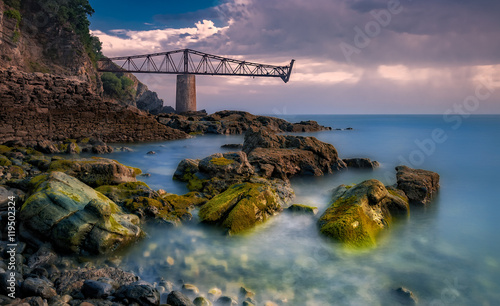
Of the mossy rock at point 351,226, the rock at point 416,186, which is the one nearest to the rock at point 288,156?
the rock at point 416,186

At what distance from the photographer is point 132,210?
6.85m

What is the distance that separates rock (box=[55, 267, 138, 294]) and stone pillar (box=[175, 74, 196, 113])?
58.5 metres

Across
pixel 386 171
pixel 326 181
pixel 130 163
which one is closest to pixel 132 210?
pixel 326 181

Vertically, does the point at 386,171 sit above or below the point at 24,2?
below

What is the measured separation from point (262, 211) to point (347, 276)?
258 centimetres

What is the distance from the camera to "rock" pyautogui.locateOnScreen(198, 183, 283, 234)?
6.54 meters

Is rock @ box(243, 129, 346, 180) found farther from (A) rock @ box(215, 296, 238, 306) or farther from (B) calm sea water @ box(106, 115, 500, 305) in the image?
(A) rock @ box(215, 296, 238, 306)

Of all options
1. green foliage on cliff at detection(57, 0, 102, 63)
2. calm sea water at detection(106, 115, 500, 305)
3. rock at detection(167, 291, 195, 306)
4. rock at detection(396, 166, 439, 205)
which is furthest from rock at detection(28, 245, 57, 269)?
green foliage on cliff at detection(57, 0, 102, 63)

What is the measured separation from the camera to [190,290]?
439 centimetres

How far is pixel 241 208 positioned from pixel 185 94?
192 ft

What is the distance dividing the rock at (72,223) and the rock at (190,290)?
1.52 meters

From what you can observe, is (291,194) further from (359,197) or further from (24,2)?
(24,2)

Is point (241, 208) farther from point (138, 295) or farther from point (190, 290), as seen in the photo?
point (138, 295)

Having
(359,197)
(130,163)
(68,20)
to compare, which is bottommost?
(130,163)
